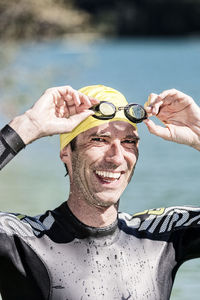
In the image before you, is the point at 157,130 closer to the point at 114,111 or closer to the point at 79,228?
the point at 114,111

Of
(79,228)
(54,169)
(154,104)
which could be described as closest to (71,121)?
(154,104)

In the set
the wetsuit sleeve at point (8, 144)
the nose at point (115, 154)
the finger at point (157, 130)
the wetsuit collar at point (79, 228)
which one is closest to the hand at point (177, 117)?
the finger at point (157, 130)

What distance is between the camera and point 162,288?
499 centimetres

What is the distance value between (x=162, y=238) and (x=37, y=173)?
38.9 ft

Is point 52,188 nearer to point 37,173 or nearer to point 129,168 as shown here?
point 37,173

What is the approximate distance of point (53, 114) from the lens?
4734 mm

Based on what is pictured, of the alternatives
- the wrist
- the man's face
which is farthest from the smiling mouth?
the wrist

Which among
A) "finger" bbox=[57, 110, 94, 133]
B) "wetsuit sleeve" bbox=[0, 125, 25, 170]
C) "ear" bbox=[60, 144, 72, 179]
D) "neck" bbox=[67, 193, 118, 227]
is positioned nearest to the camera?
"wetsuit sleeve" bbox=[0, 125, 25, 170]

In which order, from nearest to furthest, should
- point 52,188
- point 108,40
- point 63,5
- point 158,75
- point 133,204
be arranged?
point 133,204 → point 52,188 → point 63,5 → point 158,75 → point 108,40

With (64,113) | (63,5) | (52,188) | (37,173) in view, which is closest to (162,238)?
(64,113)

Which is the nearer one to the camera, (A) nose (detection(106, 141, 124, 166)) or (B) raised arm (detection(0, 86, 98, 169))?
(B) raised arm (detection(0, 86, 98, 169))

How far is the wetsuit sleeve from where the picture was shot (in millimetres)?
4586

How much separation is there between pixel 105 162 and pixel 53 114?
405 mm

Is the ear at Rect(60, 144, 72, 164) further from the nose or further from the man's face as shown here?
the nose
